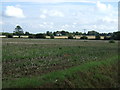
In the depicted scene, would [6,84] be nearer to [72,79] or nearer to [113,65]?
[72,79]

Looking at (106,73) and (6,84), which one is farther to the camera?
(106,73)

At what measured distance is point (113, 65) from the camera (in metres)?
13.1

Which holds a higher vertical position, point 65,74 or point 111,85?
point 65,74

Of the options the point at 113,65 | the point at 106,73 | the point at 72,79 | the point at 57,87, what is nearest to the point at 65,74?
the point at 72,79

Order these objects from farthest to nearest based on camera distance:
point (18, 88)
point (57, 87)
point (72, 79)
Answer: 1. point (72, 79)
2. point (57, 87)
3. point (18, 88)

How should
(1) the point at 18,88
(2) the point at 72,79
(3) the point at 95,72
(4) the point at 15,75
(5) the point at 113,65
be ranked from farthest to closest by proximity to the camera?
1. (5) the point at 113,65
2. (3) the point at 95,72
3. (4) the point at 15,75
4. (2) the point at 72,79
5. (1) the point at 18,88

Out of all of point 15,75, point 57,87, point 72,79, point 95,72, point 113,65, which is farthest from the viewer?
point 113,65

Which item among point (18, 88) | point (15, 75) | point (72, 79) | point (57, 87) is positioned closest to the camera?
point (18, 88)

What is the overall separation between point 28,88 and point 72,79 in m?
2.02

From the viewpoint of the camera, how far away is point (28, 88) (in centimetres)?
824

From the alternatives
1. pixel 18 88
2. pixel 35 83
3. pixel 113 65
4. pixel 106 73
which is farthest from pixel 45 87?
pixel 113 65

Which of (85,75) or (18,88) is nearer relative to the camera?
(18,88)

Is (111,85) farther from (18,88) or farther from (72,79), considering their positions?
(18,88)

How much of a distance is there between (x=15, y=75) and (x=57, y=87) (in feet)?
7.58
